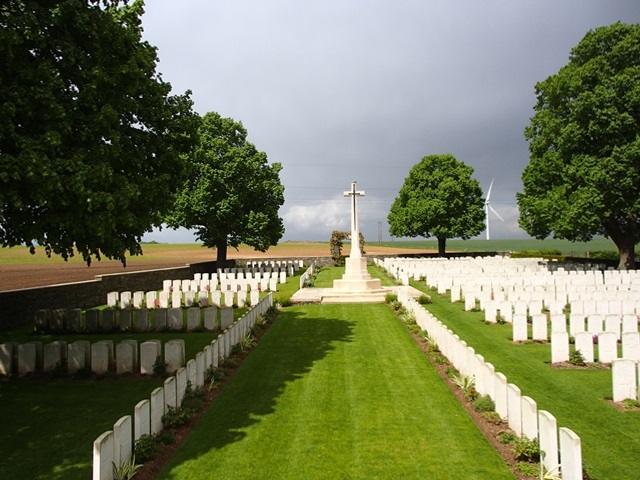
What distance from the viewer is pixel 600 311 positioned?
13.6 meters

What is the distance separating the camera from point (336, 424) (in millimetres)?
6840

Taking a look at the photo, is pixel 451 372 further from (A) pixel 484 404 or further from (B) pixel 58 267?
(B) pixel 58 267

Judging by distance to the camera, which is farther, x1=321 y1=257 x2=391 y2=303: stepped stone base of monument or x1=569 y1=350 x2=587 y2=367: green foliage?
x1=321 y1=257 x2=391 y2=303: stepped stone base of monument

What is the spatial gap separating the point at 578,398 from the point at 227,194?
91.5 feet

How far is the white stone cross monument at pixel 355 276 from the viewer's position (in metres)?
21.4

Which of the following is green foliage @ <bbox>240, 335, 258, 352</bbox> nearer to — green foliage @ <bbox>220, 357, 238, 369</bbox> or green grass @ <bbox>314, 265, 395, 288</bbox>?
green foliage @ <bbox>220, 357, 238, 369</bbox>

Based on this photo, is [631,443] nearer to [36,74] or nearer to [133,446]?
[133,446]

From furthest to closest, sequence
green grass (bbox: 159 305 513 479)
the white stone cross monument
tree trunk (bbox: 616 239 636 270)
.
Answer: tree trunk (bbox: 616 239 636 270), the white stone cross monument, green grass (bbox: 159 305 513 479)

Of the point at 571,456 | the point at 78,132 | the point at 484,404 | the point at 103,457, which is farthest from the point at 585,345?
the point at 78,132

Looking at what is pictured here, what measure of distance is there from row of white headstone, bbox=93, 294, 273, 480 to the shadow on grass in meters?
0.54

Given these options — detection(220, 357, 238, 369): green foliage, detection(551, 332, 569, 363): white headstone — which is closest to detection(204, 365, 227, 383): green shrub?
detection(220, 357, 238, 369): green foliage

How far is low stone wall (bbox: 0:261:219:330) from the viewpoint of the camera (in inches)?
611

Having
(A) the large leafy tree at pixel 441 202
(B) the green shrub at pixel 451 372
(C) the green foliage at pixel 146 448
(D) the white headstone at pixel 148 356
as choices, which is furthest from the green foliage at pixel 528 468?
(A) the large leafy tree at pixel 441 202

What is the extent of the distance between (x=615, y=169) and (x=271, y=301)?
1996 centimetres
